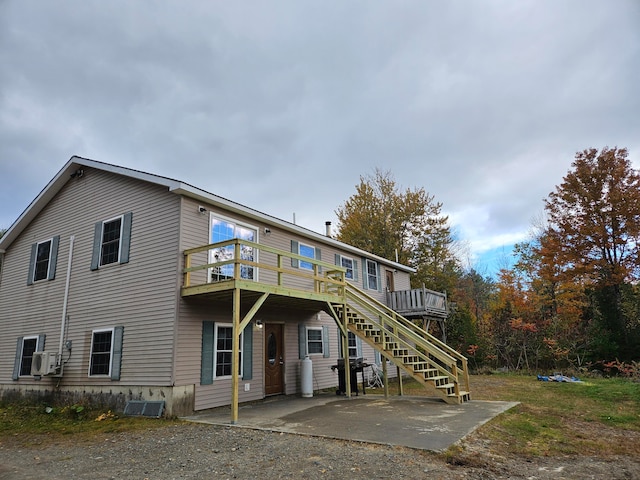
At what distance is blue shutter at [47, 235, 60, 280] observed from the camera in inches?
500

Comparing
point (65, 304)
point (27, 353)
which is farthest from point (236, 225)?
point (27, 353)

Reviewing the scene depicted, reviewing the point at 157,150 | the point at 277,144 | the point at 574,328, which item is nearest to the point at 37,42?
the point at 157,150

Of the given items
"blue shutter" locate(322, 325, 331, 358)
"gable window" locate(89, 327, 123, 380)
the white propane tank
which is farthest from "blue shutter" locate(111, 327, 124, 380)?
"blue shutter" locate(322, 325, 331, 358)

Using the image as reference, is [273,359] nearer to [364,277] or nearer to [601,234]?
[364,277]

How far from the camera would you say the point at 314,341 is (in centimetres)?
1374

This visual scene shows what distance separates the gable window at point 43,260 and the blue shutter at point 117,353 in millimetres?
4240

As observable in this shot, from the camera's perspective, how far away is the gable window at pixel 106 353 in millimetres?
10031

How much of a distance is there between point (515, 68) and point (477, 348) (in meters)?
13.4

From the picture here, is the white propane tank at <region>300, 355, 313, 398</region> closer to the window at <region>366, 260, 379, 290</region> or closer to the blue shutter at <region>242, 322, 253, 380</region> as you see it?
the blue shutter at <region>242, 322, 253, 380</region>

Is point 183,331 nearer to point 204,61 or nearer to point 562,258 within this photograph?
point 204,61

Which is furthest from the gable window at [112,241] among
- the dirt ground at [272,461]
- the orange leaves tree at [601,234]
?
the orange leaves tree at [601,234]

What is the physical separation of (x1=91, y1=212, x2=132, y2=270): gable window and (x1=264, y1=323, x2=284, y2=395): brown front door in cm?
463

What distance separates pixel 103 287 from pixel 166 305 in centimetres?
287

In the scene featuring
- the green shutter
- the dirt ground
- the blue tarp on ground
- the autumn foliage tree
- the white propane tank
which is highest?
the autumn foliage tree
